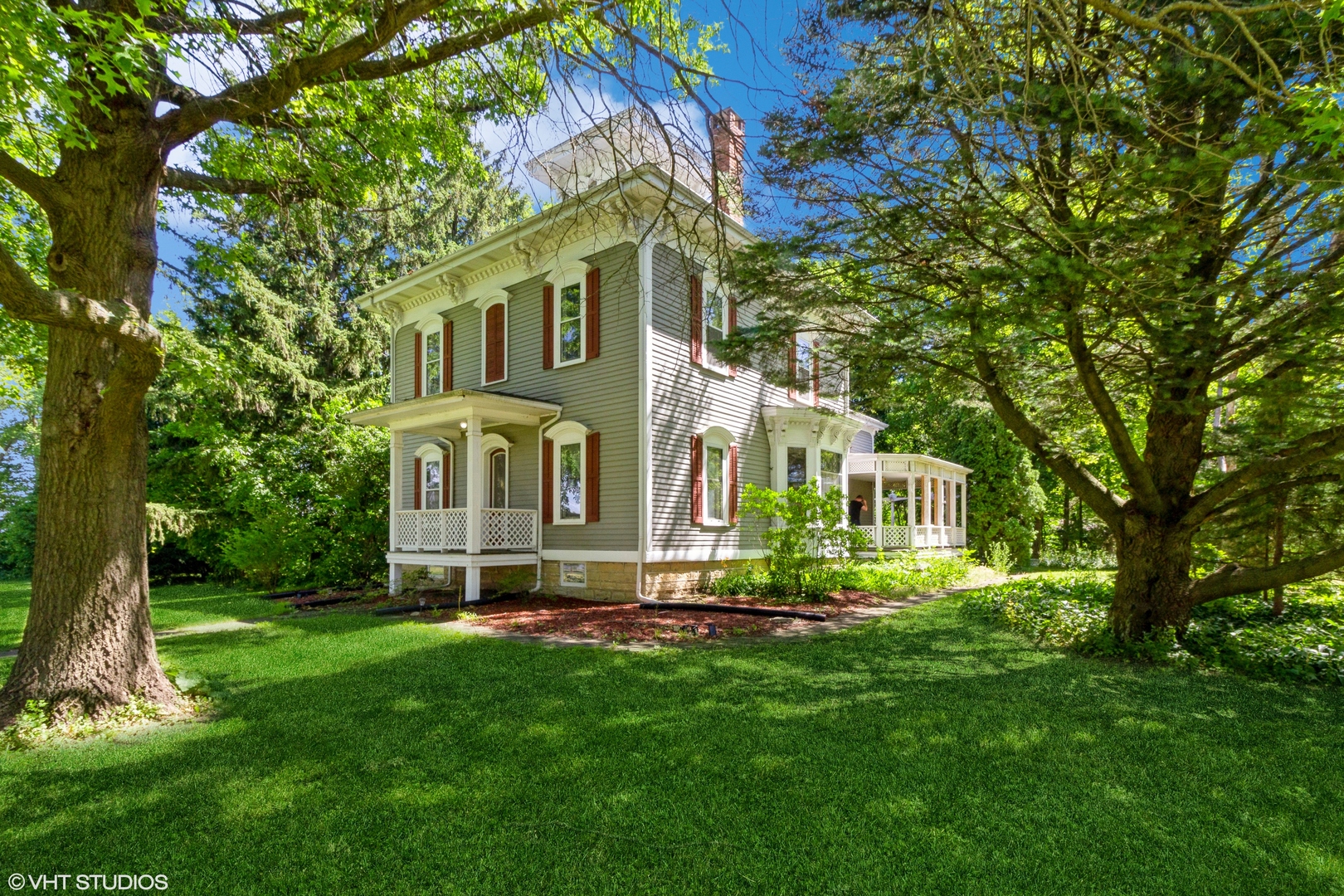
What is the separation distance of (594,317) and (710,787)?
9.37m

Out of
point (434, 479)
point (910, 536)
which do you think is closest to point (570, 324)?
point (434, 479)

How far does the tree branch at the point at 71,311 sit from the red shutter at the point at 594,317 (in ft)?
24.9

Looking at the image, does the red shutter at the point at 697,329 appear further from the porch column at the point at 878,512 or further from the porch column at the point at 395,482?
the porch column at the point at 878,512

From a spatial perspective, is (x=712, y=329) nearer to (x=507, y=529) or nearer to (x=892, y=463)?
(x=507, y=529)

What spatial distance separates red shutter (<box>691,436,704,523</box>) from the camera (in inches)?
475

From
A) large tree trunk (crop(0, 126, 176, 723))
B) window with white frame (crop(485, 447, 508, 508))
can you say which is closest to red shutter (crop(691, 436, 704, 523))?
window with white frame (crop(485, 447, 508, 508))

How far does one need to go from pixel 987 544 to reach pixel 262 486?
19.8 metres

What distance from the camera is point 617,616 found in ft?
32.2

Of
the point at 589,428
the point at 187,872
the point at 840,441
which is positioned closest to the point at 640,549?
the point at 589,428

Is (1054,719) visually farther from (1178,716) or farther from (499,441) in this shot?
(499,441)

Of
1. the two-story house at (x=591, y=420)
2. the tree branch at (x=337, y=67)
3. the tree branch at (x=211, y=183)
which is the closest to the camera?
the tree branch at (x=337, y=67)

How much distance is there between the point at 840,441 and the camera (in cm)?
1562

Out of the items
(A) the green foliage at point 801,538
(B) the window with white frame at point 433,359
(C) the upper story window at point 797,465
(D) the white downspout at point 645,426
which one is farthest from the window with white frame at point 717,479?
(B) the window with white frame at point 433,359

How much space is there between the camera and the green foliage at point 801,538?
1052 centimetres
